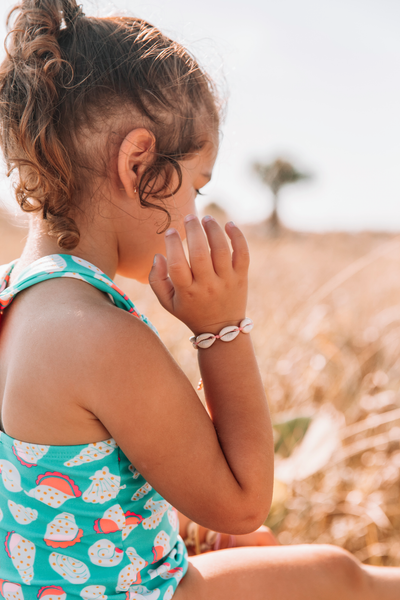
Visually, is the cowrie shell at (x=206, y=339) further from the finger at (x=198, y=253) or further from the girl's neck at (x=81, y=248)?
the girl's neck at (x=81, y=248)

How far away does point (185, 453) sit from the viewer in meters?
0.78

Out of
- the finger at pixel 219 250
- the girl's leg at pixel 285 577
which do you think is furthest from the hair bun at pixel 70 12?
the girl's leg at pixel 285 577

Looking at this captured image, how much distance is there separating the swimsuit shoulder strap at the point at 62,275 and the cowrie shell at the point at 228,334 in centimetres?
19

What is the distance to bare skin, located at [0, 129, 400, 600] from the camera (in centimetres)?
74

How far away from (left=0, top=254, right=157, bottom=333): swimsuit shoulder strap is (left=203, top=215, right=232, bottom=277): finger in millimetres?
191

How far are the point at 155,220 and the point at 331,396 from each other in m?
1.63

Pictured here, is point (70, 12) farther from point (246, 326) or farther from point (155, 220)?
point (246, 326)

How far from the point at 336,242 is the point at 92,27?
163 inches

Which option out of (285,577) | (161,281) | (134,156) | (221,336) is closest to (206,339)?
(221,336)

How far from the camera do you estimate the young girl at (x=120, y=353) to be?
76 centimetres

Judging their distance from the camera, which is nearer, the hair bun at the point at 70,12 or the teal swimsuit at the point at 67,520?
the teal swimsuit at the point at 67,520

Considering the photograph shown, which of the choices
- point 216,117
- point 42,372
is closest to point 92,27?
point 216,117

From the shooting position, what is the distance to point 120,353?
73 cm

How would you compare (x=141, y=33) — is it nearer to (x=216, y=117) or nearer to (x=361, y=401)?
(x=216, y=117)
